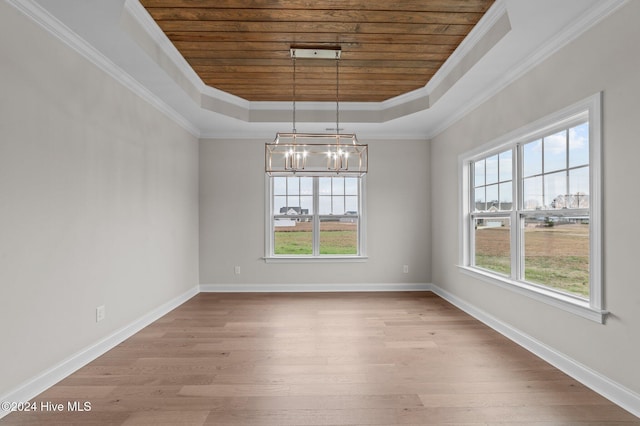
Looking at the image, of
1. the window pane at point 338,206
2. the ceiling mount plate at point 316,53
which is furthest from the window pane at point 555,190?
the window pane at point 338,206

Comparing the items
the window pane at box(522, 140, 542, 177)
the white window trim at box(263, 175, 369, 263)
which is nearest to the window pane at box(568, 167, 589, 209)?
the window pane at box(522, 140, 542, 177)

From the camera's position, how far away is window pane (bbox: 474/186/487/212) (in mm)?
4055

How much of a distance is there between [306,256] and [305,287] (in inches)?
19.4

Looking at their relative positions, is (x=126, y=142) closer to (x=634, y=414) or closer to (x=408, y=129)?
(x=408, y=129)

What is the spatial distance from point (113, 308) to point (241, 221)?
2.44 metres

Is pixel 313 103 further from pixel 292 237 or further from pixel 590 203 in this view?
pixel 590 203

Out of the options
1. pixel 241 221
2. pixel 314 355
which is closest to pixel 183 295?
pixel 241 221

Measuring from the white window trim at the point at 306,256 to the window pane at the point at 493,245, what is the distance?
5.75 feet

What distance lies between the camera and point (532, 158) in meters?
3.12

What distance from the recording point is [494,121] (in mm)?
3570

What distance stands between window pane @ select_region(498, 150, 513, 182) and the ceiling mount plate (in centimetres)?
202

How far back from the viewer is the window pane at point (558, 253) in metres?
2.62

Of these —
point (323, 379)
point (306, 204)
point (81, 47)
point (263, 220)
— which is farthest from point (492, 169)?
point (81, 47)

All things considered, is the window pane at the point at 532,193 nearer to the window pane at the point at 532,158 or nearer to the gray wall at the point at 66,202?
the window pane at the point at 532,158
